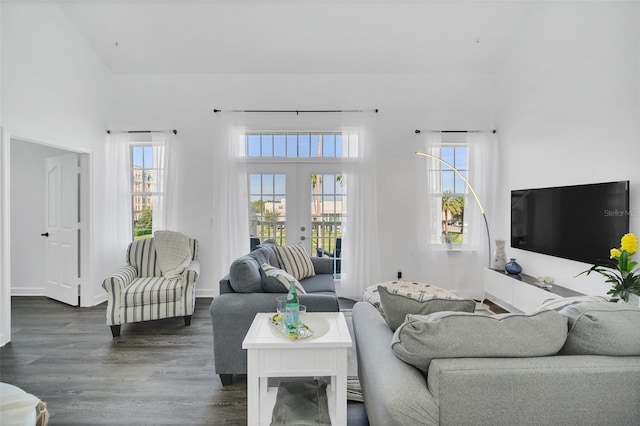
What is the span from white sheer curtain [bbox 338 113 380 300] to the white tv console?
4.66 ft

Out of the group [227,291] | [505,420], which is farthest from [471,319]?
[227,291]

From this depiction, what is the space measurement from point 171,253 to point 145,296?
67 centimetres

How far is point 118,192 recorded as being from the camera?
4453 mm

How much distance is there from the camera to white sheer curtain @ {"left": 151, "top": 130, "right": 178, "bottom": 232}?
4.40 metres

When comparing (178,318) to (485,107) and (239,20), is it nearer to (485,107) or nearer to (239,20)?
(239,20)

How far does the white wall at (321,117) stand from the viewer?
4.46m

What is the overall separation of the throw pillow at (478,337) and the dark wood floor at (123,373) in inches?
41.4

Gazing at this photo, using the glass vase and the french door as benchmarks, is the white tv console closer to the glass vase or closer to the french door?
the glass vase

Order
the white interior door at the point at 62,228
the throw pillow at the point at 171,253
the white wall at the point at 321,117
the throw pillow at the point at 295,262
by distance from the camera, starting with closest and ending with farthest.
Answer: the throw pillow at the point at 295,262 → the throw pillow at the point at 171,253 → the white interior door at the point at 62,228 → the white wall at the point at 321,117

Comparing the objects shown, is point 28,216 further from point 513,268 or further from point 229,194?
point 513,268

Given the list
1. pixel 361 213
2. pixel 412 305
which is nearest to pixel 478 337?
pixel 412 305

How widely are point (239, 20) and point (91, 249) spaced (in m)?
3.46

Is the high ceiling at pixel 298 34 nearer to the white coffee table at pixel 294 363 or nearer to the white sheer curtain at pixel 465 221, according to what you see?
the white sheer curtain at pixel 465 221

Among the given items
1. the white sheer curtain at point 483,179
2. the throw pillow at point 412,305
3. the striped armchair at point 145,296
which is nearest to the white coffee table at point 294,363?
the throw pillow at point 412,305
